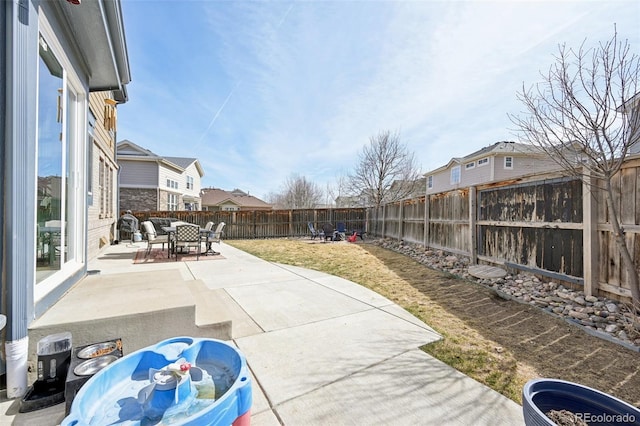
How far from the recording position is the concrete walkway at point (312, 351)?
1.84m

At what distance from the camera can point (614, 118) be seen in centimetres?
336

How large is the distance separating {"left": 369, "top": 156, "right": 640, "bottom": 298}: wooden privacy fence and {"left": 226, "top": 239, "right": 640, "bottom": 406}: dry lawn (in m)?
0.87

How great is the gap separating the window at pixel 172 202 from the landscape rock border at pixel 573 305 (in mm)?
22283

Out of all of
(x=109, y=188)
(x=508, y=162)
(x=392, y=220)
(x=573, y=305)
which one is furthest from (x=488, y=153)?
(x=109, y=188)

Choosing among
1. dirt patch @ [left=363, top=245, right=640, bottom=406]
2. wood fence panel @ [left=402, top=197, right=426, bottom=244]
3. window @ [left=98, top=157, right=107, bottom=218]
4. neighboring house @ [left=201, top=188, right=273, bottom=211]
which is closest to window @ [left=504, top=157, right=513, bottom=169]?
wood fence panel @ [left=402, top=197, right=426, bottom=244]

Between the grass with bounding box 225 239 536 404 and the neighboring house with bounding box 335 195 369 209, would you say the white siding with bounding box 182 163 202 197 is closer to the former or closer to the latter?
the neighboring house with bounding box 335 195 369 209

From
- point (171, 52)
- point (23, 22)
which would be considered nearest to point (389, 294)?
point (23, 22)

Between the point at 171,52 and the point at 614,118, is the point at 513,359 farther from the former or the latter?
Answer: the point at 171,52

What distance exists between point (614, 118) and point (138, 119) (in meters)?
16.7

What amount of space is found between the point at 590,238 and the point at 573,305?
958 mm

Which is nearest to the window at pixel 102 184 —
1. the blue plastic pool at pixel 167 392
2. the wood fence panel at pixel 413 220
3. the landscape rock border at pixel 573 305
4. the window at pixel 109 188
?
the window at pixel 109 188

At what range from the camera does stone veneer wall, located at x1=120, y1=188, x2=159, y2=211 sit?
19250mm

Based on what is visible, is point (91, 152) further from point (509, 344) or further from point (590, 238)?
point (590, 238)

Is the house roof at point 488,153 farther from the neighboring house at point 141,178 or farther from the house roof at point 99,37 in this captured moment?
the neighboring house at point 141,178
